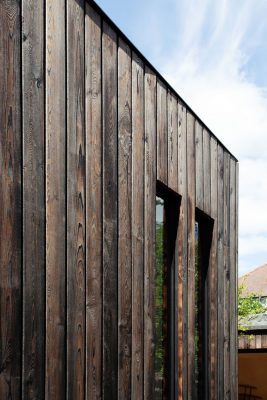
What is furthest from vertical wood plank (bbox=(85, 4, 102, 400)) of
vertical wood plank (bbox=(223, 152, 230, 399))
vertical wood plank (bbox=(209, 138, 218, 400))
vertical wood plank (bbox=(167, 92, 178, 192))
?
vertical wood plank (bbox=(223, 152, 230, 399))

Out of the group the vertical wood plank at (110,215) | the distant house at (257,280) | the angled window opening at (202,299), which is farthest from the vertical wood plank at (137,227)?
the distant house at (257,280)

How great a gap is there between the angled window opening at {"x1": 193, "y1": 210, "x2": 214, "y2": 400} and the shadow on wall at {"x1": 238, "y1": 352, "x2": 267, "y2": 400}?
35.3 feet

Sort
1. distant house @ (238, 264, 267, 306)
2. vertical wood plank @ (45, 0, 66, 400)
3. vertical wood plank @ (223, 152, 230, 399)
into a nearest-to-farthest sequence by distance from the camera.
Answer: vertical wood plank @ (45, 0, 66, 400) → vertical wood plank @ (223, 152, 230, 399) → distant house @ (238, 264, 267, 306)

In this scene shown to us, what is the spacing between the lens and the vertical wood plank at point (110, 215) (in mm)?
3662

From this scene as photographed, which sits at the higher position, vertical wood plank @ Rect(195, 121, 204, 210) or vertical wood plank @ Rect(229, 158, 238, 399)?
vertical wood plank @ Rect(195, 121, 204, 210)

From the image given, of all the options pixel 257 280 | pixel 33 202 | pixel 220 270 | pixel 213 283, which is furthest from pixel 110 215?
pixel 257 280

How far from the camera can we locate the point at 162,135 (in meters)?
4.63

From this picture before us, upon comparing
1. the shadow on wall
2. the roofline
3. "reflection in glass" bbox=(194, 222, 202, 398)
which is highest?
the roofline

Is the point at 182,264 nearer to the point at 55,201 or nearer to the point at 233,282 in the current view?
the point at 233,282

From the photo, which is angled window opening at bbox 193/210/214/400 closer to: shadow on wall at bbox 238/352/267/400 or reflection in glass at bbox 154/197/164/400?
reflection in glass at bbox 154/197/164/400

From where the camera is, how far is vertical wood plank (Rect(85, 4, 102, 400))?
3.47 metres

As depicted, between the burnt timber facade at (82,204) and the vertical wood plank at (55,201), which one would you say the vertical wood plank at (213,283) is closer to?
the burnt timber facade at (82,204)

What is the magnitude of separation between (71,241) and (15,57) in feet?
3.00

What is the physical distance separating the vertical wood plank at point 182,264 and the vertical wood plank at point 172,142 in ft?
0.28
